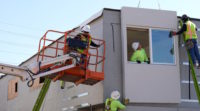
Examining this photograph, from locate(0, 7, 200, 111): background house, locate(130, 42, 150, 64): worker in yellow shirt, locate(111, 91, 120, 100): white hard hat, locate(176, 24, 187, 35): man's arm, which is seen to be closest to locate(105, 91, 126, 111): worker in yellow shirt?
locate(111, 91, 120, 100): white hard hat

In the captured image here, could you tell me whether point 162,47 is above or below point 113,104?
above

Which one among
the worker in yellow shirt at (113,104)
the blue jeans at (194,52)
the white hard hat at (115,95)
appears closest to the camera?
the worker in yellow shirt at (113,104)

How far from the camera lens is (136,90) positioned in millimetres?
12844

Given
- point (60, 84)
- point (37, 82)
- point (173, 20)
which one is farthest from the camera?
point (37, 82)

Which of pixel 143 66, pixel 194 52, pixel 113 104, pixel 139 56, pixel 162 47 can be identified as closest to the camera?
pixel 113 104

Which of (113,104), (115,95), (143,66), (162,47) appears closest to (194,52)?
(162,47)

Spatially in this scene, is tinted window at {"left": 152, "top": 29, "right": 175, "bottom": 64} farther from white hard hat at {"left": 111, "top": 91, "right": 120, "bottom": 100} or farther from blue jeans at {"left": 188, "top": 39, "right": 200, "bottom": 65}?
white hard hat at {"left": 111, "top": 91, "right": 120, "bottom": 100}

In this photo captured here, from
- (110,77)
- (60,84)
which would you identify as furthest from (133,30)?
(60,84)

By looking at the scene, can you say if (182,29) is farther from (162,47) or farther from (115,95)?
(115,95)

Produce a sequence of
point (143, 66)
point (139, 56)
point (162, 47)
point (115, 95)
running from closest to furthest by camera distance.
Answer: point (115, 95), point (143, 66), point (139, 56), point (162, 47)

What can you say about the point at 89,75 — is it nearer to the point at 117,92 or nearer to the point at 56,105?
the point at 117,92

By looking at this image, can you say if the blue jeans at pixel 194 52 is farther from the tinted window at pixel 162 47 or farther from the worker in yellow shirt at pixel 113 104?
the worker in yellow shirt at pixel 113 104

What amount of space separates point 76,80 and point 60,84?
3839 millimetres

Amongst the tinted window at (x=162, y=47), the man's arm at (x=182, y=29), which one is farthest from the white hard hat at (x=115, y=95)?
the man's arm at (x=182, y=29)
